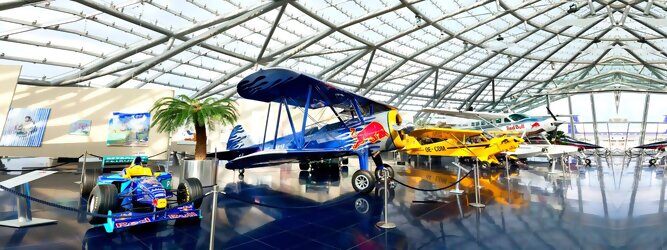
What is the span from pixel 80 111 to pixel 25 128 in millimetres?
2140

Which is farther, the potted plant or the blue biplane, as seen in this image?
the potted plant

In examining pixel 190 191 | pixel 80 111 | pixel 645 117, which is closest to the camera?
pixel 190 191

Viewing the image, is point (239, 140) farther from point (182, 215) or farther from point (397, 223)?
point (397, 223)

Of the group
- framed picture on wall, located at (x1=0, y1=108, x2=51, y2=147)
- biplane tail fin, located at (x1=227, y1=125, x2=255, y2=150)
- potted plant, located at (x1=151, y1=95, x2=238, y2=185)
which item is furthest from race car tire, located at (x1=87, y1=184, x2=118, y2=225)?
framed picture on wall, located at (x1=0, y1=108, x2=51, y2=147)

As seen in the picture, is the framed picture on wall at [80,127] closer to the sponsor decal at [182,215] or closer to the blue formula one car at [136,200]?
the blue formula one car at [136,200]

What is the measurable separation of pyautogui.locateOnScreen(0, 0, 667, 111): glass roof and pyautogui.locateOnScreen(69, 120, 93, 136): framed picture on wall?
13.2 ft

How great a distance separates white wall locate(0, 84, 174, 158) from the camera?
45.9ft

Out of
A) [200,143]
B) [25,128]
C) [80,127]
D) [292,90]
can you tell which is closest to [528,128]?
[292,90]

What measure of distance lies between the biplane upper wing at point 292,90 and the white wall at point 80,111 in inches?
342

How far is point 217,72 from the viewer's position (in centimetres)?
2434

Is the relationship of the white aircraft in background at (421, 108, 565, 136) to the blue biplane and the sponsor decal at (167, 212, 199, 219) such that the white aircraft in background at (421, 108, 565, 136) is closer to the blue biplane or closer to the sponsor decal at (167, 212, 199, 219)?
the blue biplane

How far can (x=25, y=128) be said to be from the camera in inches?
541

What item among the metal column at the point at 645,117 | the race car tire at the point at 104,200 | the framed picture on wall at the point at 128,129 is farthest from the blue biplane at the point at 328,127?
the metal column at the point at 645,117

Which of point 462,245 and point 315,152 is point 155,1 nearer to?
point 315,152
